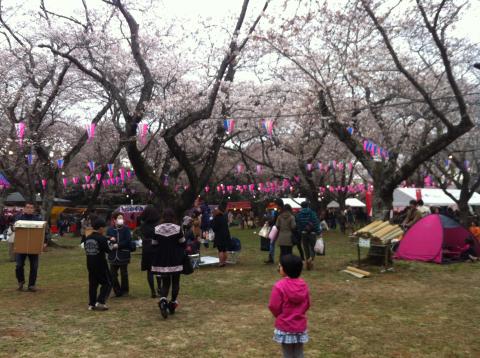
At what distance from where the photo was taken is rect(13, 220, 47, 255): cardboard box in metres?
8.08

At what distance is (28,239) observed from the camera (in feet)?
26.6

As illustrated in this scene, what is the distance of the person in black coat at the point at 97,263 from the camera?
6664 mm

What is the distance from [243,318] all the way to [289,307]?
8.66ft

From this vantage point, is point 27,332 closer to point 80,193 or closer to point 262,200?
point 262,200

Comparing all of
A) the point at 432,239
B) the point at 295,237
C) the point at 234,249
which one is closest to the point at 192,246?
the point at 234,249

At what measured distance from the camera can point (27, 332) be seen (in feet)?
18.6

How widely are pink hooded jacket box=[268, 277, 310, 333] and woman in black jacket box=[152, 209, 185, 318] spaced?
2.80 meters

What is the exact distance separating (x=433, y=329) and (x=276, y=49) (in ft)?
27.9

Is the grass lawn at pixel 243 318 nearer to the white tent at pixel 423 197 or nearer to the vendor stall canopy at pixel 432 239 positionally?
the vendor stall canopy at pixel 432 239

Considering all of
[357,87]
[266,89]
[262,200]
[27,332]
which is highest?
[266,89]

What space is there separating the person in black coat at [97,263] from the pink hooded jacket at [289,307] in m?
3.74

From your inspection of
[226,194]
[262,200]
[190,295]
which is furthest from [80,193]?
[190,295]

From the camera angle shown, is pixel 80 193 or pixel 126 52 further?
pixel 80 193

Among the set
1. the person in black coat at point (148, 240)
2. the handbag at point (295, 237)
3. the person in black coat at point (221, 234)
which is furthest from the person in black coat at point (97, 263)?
the person in black coat at point (221, 234)
